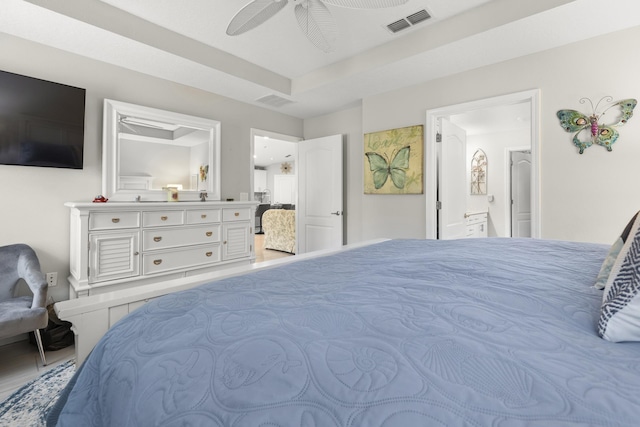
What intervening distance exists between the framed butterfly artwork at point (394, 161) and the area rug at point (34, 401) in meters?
3.28

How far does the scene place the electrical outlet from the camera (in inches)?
101

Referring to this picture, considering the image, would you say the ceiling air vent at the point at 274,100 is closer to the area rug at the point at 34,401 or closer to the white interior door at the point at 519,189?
the area rug at the point at 34,401

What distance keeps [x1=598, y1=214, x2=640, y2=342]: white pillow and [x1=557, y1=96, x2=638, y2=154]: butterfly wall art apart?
2.38m

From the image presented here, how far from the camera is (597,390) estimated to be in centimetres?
44

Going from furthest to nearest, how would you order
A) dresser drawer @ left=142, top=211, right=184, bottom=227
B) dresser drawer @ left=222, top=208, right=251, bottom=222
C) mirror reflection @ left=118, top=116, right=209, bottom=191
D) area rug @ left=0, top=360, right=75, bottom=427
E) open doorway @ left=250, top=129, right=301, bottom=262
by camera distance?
open doorway @ left=250, top=129, right=301, bottom=262, dresser drawer @ left=222, top=208, right=251, bottom=222, mirror reflection @ left=118, top=116, right=209, bottom=191, dresser drawer @ left=142, top=211, right=184, bottom=227, area rug @ left=0, top=360, right=75, bottom=427

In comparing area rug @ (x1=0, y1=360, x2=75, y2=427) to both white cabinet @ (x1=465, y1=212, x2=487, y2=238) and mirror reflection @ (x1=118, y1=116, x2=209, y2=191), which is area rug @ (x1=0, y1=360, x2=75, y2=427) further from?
white cabinet @ (x1=465, y1=212, x2=487, y2=238)

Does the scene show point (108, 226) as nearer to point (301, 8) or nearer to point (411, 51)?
point (301, 8)

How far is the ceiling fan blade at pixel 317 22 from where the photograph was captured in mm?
1926

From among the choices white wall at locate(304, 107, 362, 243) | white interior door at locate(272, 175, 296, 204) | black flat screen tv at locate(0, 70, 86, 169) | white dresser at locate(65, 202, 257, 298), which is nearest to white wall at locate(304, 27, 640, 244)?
white wall at locate(304, 107, 362, 243)

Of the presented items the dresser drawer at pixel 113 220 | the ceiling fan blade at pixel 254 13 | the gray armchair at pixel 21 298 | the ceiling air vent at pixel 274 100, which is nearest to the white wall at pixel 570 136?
the ceiling air vent at pixel 274 100

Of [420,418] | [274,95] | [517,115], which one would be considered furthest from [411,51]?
[420,418]

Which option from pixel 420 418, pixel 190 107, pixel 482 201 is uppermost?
pixel 190 107

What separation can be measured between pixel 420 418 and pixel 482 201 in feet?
20.5

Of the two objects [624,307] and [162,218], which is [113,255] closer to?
[162,218]
